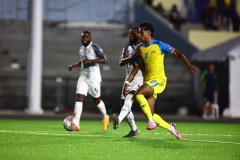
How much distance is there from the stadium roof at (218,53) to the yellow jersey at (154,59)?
17.0 metres

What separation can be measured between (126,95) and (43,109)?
18473mm

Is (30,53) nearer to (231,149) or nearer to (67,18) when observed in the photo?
(67,18)

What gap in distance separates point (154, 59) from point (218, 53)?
686 inches

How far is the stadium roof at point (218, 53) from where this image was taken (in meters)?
31.3

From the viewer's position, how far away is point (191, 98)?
35281 millimetres

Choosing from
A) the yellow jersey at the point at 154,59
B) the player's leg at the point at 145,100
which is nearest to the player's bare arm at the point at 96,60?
the yellow jersey at the point at 154,59

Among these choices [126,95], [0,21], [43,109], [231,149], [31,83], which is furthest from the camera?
[0,21]

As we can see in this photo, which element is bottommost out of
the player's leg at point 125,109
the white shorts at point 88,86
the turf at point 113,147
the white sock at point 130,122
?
the turf at point 113,147

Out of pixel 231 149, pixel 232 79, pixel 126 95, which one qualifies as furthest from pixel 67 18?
pixel 231 149

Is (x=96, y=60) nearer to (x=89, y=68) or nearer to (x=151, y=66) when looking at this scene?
(x=89, y=68)

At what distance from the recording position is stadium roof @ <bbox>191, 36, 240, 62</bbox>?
31.3 metres

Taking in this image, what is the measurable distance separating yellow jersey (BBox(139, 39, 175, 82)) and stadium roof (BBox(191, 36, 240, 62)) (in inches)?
668

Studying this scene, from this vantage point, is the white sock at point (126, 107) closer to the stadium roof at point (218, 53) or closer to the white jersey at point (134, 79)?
the white jersey at point (134, 79)

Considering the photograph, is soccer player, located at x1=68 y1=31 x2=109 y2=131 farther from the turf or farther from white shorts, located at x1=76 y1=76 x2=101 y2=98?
the turf
